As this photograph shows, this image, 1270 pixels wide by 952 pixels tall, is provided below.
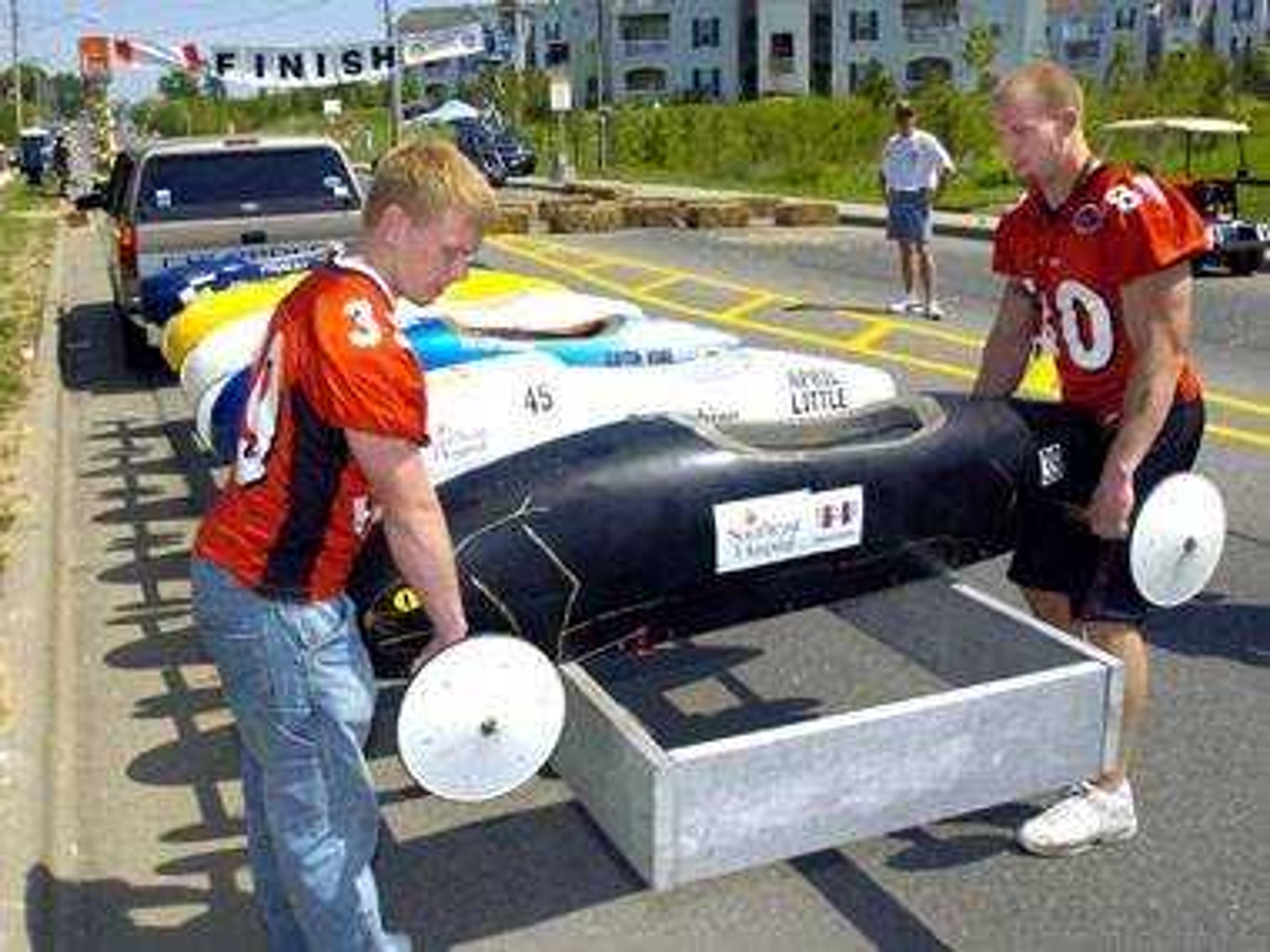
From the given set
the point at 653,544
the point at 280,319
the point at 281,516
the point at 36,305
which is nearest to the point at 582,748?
the point at 653,544

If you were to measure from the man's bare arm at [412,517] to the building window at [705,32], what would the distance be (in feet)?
330

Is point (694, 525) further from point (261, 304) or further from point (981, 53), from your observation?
point (981, 53)

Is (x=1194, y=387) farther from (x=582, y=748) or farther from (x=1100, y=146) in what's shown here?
(x=1100, y=146)

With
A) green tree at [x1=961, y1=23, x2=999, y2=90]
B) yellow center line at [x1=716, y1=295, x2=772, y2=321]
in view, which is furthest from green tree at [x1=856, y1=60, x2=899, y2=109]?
yellow center line at [x1=716, y1=295, x2=772, y2=321]

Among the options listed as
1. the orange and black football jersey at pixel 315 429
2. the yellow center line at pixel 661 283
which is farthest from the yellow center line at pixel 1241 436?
the yellow center line at pixel 661 283

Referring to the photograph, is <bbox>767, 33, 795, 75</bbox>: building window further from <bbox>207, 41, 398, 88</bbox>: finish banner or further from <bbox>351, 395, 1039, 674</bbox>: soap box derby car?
<bbox>351, 395, 1039, 674</bbox>: soap box derby car

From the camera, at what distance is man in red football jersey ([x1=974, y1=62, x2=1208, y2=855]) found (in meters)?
4.16

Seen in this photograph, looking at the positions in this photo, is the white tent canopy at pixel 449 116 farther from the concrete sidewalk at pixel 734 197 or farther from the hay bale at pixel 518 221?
the hay bale at pixel 518 221

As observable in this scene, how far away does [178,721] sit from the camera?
584 cm

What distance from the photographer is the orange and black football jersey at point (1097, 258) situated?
A: 163 inches

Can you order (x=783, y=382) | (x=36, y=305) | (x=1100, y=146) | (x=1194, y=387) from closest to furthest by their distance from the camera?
1. (x=1194, y=387)
2. (x=783, y=382)
3. (x=1100, y=146)
4. (x=36, y=305)

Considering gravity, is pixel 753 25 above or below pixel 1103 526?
above

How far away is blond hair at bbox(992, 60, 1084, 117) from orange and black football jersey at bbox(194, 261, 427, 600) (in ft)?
6.37

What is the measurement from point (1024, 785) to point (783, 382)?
2848 mm
